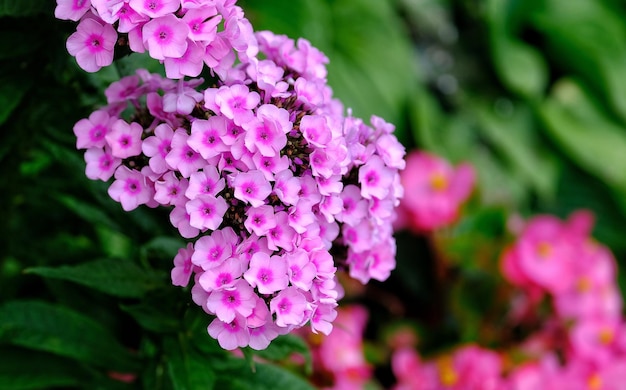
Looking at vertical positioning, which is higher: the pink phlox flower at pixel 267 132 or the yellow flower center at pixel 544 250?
the pink phlox flower at pixel 267 132

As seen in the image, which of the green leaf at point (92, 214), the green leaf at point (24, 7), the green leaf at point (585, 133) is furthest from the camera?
the green leaf at point (585, 133)

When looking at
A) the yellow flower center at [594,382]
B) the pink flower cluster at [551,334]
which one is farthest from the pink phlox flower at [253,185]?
the yellow flower center at [594,382]

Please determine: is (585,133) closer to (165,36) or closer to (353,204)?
(353,204)

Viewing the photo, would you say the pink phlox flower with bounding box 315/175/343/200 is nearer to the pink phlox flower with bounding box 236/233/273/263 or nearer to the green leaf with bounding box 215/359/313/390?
the pink phlox flower with bounding box 236/233/273/263

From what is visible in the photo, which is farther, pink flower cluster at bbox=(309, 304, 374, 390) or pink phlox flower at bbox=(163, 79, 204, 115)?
pink flower cluster at bbox=(309, 304, 374, 390)

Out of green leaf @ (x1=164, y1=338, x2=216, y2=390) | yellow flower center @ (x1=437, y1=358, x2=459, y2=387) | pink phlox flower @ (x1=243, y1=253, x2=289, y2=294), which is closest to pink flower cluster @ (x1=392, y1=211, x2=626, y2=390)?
yellow flower center @ (x1=437, y1=358, x2=459, y2=387)

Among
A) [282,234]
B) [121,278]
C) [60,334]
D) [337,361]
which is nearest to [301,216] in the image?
[282,234]

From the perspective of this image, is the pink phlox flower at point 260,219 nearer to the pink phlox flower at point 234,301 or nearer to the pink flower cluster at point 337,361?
the pink phlox flower at point 234,301

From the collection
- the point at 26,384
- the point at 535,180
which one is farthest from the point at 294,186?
the point at 535,180
